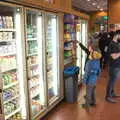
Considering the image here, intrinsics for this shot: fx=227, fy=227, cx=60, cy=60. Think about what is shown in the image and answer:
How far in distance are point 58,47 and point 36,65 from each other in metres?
0.79

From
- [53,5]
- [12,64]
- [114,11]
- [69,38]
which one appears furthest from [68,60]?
[114,11]

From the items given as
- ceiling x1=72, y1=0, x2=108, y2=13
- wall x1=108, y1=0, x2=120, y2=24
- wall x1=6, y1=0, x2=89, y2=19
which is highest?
ceiling x1=72, y1=0, x2=108, y2=13

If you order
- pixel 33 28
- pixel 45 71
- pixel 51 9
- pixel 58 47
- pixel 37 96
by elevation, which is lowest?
pixel 37 96

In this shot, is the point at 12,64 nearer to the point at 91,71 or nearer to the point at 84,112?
the point at 91,71

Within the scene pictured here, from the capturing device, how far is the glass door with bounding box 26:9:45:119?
4.30m

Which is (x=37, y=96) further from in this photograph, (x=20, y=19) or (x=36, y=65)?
(x=20, y=19)

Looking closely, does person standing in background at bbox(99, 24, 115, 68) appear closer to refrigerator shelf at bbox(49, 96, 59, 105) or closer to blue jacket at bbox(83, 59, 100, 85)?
blue jacket at bbox(83, 59, 100, 85)

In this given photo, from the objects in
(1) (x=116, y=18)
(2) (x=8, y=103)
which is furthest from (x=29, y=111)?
(1) (x=116, y=18)

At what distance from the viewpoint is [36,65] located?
15.0ft

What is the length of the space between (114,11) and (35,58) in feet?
22.5

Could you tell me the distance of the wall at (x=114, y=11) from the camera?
10.2 metres

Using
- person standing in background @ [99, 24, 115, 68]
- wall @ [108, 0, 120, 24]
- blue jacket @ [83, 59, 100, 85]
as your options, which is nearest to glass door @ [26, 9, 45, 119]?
blue jacket @ [83, 59, 100, 85]

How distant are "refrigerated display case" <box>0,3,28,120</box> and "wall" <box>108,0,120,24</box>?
7.34 m

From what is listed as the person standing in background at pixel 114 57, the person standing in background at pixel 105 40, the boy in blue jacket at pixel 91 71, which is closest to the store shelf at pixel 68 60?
the boy in blue jacket at pixel 91 71
